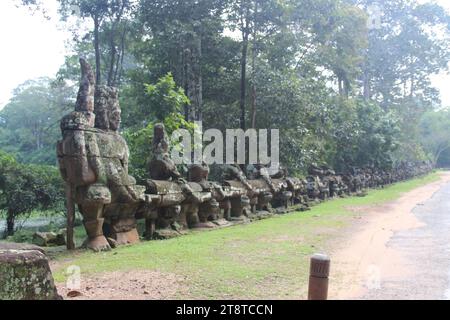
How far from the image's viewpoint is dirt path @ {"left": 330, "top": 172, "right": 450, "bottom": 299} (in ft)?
18.2

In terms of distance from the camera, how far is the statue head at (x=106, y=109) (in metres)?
8.89

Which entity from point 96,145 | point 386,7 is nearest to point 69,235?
point 96,145

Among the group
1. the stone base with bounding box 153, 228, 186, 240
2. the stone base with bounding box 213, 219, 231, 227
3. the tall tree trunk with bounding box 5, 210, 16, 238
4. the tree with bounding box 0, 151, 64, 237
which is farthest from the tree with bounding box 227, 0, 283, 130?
the tall tree trunk with bounding box 5, 210, 16, 238

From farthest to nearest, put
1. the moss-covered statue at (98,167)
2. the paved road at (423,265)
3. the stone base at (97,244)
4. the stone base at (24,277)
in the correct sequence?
the stone base at (97,244) < the moss-covered statue at (98,167) < the paved road at (423,265) < the stone base at (24,277)

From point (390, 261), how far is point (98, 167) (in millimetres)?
5046

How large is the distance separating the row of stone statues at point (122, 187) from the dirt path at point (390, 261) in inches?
134

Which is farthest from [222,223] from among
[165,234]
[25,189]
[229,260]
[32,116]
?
[32,116]

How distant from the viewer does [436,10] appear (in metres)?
37.9

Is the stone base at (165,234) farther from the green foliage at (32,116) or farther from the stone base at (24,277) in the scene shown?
the green foliage at (32,116)

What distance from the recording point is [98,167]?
26.9ft

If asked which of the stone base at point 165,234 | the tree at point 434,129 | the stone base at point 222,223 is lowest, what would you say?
the stone base at point 222,223

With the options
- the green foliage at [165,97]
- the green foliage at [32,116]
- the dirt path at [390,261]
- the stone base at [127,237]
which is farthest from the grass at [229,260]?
the green foliage at [32,116]

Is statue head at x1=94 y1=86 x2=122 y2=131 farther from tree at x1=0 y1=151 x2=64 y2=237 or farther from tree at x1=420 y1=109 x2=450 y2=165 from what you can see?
tree at x1=420 y1=109 x2=450 y2=165

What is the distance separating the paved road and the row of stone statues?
174 inches
